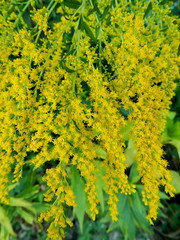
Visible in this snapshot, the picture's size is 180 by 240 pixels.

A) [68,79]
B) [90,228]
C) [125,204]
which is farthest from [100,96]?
[90,228]

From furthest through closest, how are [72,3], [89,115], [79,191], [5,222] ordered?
[5,222], [79,191], [72,3], [89,115]

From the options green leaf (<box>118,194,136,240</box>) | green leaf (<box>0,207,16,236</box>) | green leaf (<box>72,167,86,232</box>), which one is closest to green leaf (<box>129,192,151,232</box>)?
green leaf (<box>118,194,136,240</box>)

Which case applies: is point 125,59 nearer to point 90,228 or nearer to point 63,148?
point 63,148

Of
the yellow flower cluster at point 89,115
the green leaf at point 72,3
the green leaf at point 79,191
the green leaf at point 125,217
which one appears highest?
the green leaf at point 72,3

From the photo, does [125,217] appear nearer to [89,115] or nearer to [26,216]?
[26,216]

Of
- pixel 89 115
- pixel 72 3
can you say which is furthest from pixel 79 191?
pixel 72 3

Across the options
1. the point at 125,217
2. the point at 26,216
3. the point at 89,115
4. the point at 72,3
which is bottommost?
the point at 26,216

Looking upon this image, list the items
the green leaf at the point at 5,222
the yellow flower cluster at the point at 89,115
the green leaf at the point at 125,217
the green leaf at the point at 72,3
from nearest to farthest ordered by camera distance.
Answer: the yellow flower cluster at the point at 89,115 → the green leaf at the point at 72,3 → the green leaf at the point at 5,222 → the green leaf at the point at 125,217

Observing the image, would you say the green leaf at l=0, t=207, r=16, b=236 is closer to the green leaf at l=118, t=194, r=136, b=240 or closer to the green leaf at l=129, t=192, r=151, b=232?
the green leaf at l=118, t=194, r=136, b=240

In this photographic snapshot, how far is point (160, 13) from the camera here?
0.79m

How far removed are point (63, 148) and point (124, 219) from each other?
4.38 ft

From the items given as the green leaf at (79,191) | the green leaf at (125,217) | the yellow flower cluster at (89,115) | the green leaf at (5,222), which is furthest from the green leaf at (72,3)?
the green leaf at (5,222)

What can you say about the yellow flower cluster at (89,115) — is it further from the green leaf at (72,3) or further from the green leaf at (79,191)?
the green leaf at (79,191)

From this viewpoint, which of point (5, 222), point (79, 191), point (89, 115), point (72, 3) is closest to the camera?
point (89, 115)
